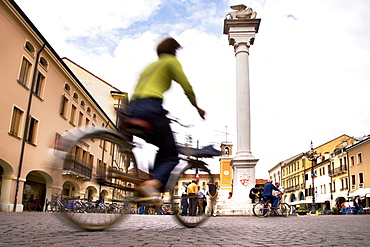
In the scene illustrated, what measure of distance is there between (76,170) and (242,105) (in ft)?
54.3

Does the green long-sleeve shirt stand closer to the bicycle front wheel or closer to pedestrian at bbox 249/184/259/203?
the bicycle front wheel

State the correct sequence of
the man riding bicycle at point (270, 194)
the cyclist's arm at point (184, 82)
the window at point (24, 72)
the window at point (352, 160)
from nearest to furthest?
the cyclist's arm at point (184, 82) < the man riding bicycle at point (270, 194) < the window at point (24, 72) < the window at point (352, 160)

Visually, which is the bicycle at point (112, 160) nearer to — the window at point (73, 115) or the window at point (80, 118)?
the window at point (73, 115)

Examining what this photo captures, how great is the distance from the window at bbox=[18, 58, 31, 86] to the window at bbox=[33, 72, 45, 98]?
1.03 metres

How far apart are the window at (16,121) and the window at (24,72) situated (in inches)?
60.8

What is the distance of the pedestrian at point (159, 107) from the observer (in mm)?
4438

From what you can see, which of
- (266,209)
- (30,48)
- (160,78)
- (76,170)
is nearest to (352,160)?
(266,209)

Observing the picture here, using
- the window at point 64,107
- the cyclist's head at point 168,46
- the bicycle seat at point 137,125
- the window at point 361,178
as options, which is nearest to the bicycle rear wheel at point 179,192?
the bicycle seat at point 137,125

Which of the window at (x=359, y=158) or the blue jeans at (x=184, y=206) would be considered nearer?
the blue jeans at (x=184, y=206)

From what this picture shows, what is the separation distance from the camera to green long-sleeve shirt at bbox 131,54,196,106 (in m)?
4.53

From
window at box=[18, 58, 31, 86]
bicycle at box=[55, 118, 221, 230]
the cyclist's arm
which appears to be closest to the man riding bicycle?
the cyclist's arm

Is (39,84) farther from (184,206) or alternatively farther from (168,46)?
A: (168,46)

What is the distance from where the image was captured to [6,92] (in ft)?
59.0

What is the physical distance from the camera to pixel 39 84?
2217 cm
